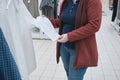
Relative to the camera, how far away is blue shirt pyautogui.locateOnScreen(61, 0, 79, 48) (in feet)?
6.69

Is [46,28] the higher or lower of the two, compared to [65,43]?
higher

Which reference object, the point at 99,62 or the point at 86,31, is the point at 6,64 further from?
the point at 99,62

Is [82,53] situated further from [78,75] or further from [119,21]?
[119,21]

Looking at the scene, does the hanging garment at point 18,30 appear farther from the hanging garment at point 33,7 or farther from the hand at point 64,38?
the hanging garment at point 33,7

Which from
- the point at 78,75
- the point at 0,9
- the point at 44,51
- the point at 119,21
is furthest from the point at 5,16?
the point at 119,21

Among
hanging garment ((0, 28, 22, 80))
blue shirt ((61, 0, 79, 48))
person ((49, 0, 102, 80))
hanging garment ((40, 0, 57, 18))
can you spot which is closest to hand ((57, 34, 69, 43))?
person ((49, 0, 102, 80))

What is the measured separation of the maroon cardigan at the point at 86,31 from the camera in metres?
1.93

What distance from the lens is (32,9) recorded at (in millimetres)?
5473

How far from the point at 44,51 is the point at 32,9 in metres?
1.16

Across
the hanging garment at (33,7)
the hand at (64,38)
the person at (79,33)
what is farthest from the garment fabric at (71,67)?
the hanging garment at (33,7)

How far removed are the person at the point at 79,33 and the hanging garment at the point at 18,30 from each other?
0.91 ft

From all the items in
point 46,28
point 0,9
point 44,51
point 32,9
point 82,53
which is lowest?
point 44,51

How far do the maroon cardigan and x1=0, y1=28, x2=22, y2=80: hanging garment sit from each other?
825 millimetres

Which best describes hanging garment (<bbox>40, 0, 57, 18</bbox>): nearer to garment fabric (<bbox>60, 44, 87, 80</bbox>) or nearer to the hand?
Result: garment fabric (<bbox>60, 44, 87, 80</bbox>)
